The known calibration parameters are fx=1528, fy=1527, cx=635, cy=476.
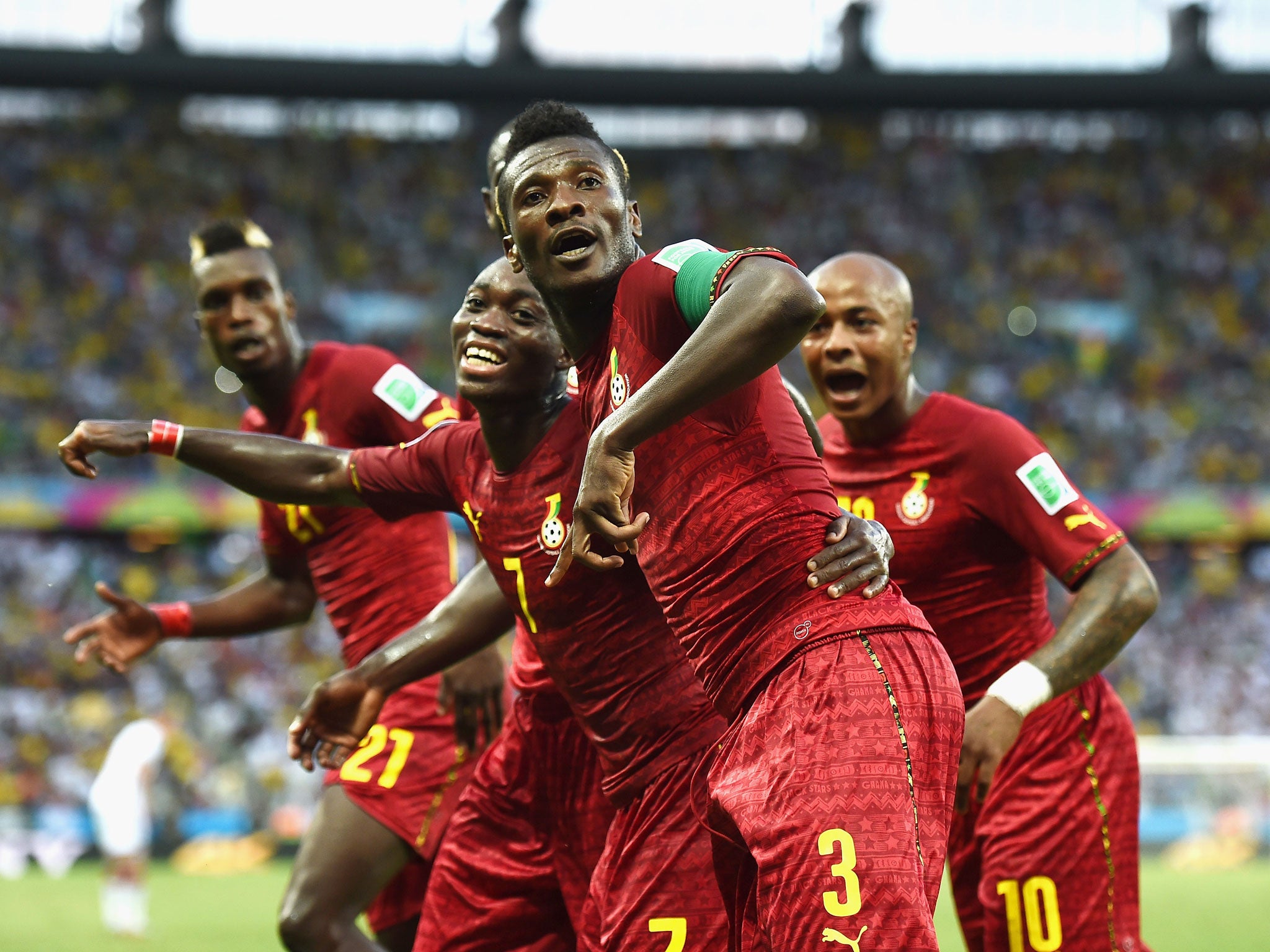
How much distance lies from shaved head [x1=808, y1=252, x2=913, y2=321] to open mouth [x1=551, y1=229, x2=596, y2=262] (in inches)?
64.8

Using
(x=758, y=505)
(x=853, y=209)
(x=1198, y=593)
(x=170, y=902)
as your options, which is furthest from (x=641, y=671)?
(x=853, y=209)

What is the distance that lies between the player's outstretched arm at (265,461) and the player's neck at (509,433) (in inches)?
20.8

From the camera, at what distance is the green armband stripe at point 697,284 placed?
3.28 metres

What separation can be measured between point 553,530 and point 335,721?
3.49 ft

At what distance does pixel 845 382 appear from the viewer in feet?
16.9

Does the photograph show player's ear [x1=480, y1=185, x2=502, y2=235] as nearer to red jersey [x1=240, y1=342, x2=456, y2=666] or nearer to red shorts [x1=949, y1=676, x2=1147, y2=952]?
red jersey [x1=240, y1=342, x2=456, y2=666]

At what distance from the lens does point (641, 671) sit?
430 centimetres

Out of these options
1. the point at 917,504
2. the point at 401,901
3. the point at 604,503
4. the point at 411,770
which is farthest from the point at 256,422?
the point at 604,503

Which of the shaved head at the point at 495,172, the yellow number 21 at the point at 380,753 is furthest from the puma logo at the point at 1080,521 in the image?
the yellow number 21 at the point at 380,753

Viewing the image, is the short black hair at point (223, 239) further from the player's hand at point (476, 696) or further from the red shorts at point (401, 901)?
the red shorts at point (401, 901)

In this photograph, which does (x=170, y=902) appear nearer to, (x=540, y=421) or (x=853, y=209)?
(x=540, y=421)

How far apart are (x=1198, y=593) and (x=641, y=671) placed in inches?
976

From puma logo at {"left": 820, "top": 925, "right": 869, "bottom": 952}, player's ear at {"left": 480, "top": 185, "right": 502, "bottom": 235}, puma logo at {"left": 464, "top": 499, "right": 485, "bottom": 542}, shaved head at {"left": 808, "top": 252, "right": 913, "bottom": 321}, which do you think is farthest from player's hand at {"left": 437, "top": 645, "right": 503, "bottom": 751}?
puma logo at {"left": 820, "top": 925, "right": 869, "bottom": 952}

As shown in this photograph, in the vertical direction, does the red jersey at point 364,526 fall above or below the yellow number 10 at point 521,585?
above
